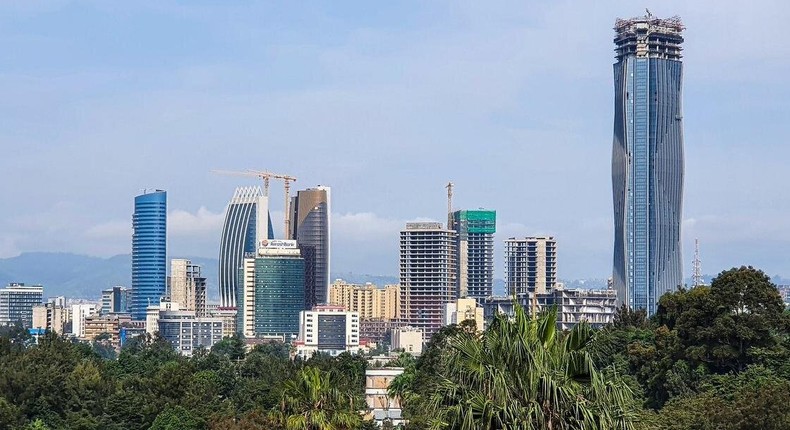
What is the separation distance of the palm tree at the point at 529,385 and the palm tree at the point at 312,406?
12.1 m

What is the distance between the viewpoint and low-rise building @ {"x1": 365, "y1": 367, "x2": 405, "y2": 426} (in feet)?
214

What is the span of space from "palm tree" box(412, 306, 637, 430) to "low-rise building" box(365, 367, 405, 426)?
3708cm

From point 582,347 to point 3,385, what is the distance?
52.1m

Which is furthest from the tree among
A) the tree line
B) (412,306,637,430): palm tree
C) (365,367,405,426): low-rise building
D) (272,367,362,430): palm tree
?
(412,306,637,430): palm tree

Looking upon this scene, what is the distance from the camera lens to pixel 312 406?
120ft

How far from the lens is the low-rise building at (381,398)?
6531 centimetres

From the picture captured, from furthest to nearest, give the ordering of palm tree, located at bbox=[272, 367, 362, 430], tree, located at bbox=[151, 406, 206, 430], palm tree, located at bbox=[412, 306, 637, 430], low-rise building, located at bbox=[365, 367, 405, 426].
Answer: low-rise building, located at bbox=[365, 367, 405, 426] < tree, located at bbox=[151, 406, 206, 430] < palm tree, located at bbox=[272, 367, 362, 430] < palm tree, located at bbox=[412, 306, 637, 430]

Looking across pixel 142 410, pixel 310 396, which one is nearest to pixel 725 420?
pixel 310 396

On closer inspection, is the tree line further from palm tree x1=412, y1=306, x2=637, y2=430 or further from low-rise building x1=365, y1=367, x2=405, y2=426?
low-rise building x1=365, y1=367, x2=405, y2=426

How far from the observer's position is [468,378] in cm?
2397

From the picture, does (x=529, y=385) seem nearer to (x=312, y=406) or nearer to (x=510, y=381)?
(x=510, y=381)

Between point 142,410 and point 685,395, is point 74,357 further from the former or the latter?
point 685,395

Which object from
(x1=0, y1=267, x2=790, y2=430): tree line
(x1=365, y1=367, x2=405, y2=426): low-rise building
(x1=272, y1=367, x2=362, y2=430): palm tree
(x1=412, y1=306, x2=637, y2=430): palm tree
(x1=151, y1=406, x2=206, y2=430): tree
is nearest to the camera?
(x1=412, y1=306, x2=637, y2=430): palm tree

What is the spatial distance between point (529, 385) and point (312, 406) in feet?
46.5
